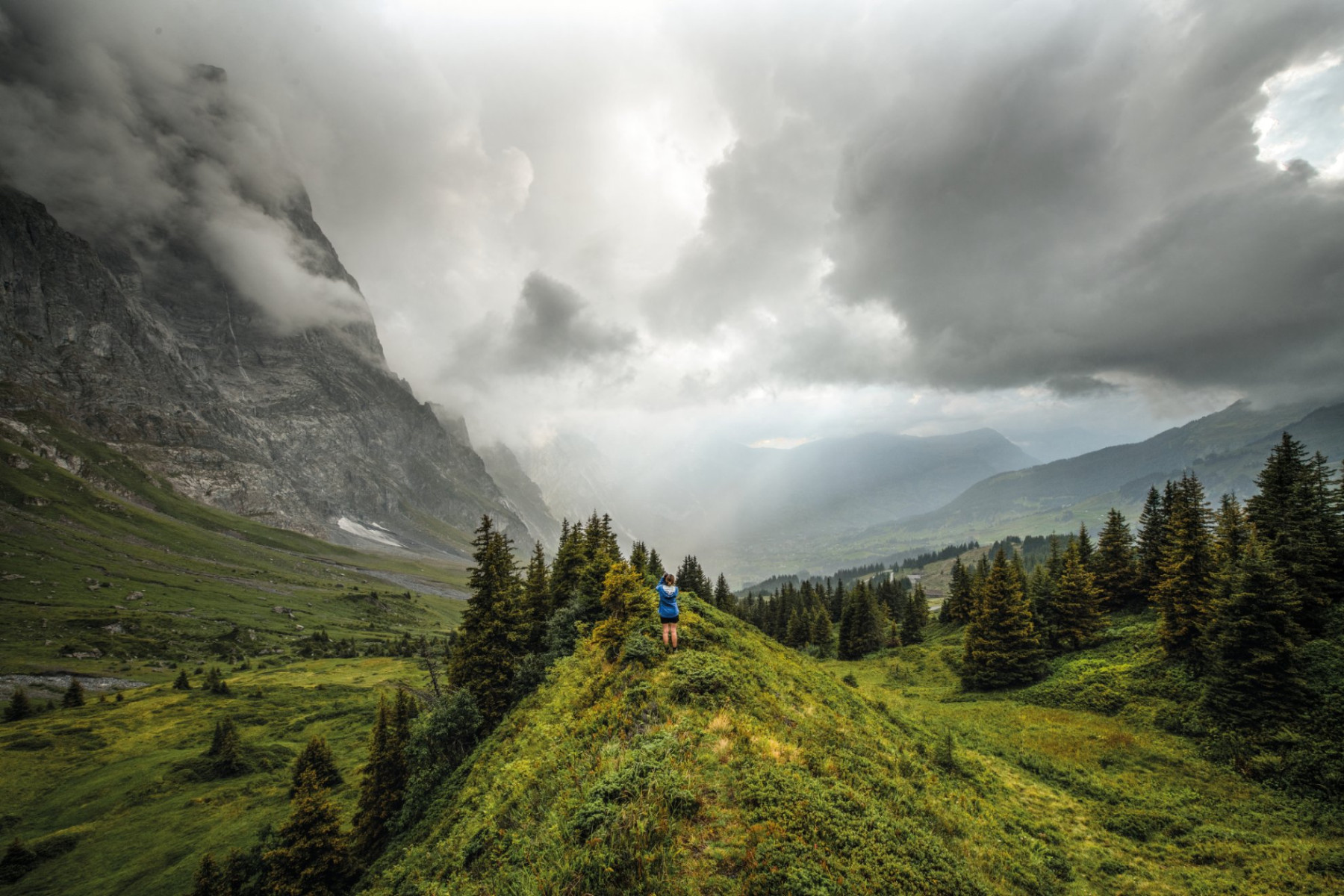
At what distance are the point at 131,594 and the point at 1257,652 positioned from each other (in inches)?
7954

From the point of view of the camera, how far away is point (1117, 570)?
5334 cm

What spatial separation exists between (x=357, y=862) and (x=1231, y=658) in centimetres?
5024

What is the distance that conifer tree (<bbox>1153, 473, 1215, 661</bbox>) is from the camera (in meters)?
33.9

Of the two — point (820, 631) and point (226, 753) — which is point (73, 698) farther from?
point (820, 631)

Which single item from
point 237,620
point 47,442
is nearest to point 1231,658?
point 237,620

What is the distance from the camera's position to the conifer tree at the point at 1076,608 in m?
46.7

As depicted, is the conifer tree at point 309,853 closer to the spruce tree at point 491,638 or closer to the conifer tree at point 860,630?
the spruce tree at point 491,638

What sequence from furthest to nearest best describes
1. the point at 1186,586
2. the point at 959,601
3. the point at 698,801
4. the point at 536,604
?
1. the point at 959,601
2. the point at 536,604
3. the point at 1186,586
4. the point at 698,801

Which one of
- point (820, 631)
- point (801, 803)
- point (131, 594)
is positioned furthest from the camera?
point (131, 594)

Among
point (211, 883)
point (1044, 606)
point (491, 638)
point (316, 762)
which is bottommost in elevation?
point (211, 883)

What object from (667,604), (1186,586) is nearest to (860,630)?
(1186,586)

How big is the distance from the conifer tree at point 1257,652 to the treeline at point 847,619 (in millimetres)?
51046

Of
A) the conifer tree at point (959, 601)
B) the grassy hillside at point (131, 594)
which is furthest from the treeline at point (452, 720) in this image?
the grassy hillside at point (131, 594)

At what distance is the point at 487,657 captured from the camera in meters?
31.9
